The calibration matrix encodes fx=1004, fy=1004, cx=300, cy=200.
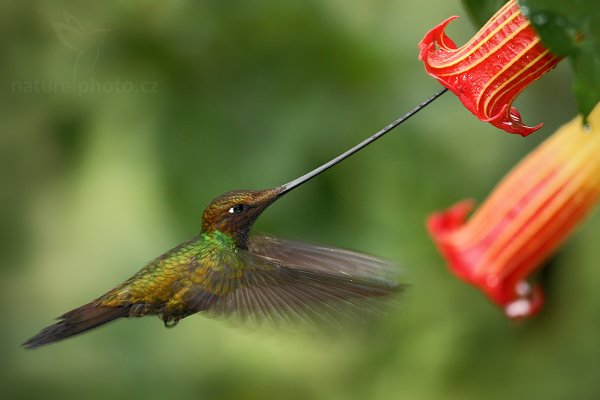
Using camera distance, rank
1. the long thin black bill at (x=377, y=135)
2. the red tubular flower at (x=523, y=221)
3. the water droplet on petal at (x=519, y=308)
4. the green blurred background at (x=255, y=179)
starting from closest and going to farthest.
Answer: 1. the long thin black bill at (x=377, y=135)
2. the red tubular flower at (x=523, y=221)
3. the water droplet on petal at (x=519, y=308)
4. the green blurred background at (x=255, y=179)

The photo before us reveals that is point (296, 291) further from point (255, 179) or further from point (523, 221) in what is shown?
point (255, 179)

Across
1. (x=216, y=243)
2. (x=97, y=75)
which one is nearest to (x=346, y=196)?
(x=97, y=75)

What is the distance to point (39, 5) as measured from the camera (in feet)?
10.4

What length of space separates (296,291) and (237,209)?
16 centimetres

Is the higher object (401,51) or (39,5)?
(39,5)

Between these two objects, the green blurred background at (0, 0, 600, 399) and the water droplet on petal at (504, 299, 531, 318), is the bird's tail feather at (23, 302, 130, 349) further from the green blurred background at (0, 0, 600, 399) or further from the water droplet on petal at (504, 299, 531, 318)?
the green blurred background at (0, 0, 600, 399)

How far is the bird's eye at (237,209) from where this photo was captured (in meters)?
1.41

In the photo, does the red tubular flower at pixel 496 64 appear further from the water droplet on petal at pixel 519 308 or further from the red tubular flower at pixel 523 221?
the water droplet on petal at pixel 519 308

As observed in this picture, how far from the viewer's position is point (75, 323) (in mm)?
1413

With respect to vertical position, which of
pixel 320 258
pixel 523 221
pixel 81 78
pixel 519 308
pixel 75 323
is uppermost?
pixel 81 78

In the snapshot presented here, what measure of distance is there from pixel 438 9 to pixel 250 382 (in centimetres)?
124

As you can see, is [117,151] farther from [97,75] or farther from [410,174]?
[410,174]

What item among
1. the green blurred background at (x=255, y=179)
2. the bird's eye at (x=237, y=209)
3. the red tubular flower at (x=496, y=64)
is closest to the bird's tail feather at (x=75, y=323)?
the bird's eye at (x=237, y=209)

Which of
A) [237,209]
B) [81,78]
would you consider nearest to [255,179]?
[81,78]
